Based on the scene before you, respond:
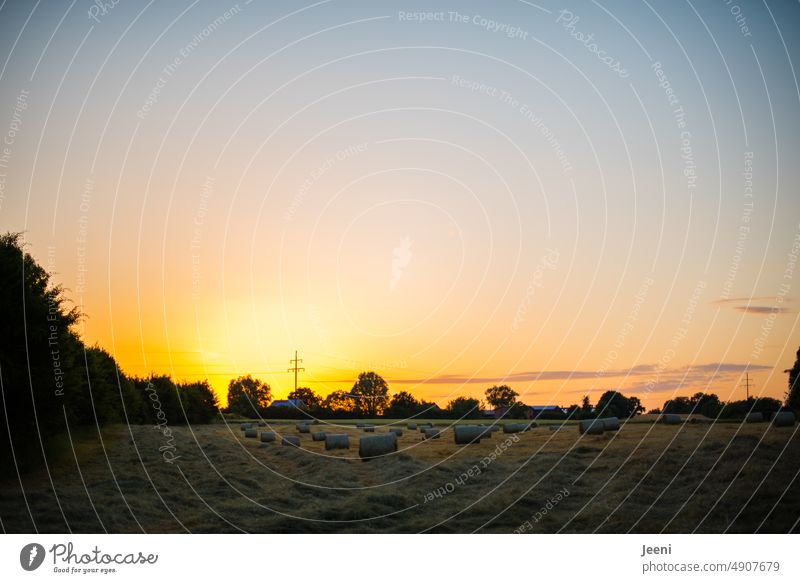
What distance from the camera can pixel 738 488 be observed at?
2450 centimetres

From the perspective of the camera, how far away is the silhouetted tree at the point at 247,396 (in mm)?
94062

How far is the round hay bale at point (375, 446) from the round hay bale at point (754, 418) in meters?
21.7

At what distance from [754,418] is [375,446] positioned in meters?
24.9

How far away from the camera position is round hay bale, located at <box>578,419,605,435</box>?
45053 mm

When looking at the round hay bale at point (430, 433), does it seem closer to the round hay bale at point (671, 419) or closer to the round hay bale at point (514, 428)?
the round hay bale at point (514, 428)

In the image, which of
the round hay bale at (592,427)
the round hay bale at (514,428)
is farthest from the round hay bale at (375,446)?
the round hay bale at (514,428)

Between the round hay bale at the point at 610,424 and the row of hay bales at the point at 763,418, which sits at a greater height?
the row of hay bales at the point at 763,418

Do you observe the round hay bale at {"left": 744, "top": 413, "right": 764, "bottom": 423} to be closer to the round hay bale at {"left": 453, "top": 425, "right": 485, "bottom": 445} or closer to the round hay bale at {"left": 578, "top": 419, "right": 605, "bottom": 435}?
the round hay bale at {"left": 578, "top": 419, "right": 605, "bottom": 435}

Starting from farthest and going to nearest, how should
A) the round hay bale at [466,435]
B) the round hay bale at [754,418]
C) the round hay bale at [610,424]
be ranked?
the round hay bale at [754,418] → the round hay bale at [610,424] → the round hay bale at [466,435]

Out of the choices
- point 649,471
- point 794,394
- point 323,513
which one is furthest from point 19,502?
point 794,394

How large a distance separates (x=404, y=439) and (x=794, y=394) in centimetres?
2207
